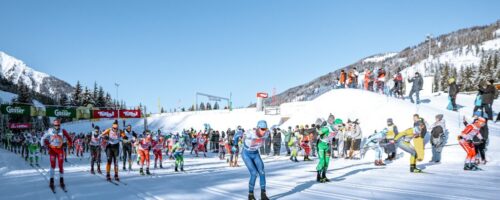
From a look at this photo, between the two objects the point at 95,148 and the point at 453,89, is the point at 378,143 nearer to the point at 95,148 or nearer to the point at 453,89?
the point at 453,89

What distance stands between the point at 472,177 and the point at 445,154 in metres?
5.65

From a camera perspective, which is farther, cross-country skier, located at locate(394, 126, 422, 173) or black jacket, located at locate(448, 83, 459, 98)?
black jacket, located at locate(448, 83, 459, 98)

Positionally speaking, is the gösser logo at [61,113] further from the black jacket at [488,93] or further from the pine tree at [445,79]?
the pine tree at [445,79]

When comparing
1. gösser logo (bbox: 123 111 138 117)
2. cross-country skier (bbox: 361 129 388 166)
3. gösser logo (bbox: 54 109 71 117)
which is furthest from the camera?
gösser logo (bbox: 123 111 138 117)

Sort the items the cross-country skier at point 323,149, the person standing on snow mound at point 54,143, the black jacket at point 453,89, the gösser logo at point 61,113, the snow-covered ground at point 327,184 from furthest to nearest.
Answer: the gösser logo at point 61,113
the black jacket at point 453,89
the person standing on snow mound at point 54,143
the cross-country skier at point 323,149
the snow-covered ground at point 327,184

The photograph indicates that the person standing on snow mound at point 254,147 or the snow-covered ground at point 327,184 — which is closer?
the person standing on snow mound at point 254,147

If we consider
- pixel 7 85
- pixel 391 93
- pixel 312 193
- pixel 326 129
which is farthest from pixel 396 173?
pixel 7 85

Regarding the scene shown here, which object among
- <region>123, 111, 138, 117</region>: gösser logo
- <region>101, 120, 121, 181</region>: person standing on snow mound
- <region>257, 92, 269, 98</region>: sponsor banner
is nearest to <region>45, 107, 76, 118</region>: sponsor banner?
<region>123, 111, 138, 117</region>: gösser logo

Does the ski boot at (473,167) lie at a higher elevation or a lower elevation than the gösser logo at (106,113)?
lower

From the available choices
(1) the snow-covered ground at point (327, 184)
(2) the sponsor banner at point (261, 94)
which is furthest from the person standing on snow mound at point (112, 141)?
(2) the sponsor banner at point (261, 94)

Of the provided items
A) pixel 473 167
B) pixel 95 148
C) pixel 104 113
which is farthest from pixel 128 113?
pixel 473 167

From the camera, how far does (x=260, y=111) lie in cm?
4669

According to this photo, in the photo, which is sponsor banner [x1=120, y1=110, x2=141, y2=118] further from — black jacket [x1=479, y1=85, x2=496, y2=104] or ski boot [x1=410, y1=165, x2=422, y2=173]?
ski boot [x1=410, y1=165, x2=422, y2=173]

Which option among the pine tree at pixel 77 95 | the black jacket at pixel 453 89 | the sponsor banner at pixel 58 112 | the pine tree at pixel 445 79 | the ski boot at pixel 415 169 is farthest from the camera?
the pine tree at pixel 445 79
